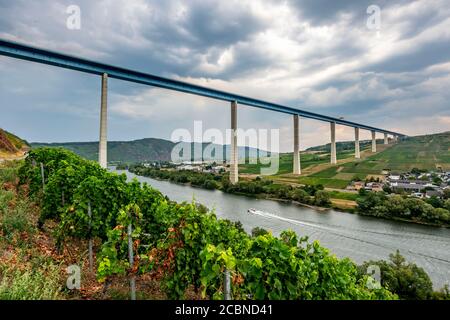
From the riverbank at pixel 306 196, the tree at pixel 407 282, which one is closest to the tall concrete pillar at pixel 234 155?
the riverbank at pixel 306 196

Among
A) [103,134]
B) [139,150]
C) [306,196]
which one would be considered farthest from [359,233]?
[139,150]

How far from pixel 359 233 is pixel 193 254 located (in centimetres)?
1677

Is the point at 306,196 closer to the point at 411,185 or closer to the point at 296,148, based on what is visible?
the point at 411,185

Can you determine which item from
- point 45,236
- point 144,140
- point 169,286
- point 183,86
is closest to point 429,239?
point 169,286

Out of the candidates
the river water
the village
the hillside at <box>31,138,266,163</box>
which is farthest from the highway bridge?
the hillside at <box>31,138,266,163</box>

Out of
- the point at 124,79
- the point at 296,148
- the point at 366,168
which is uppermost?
the point at 124,79

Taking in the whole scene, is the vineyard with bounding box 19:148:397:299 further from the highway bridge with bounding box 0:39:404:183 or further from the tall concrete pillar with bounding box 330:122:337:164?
the tall concrete pillar with bounding box 330:122:337:164

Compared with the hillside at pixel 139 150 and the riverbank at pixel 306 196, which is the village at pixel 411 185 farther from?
the hillside at pixel 139 150

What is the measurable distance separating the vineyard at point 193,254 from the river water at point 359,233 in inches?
263

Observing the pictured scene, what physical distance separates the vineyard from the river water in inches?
263

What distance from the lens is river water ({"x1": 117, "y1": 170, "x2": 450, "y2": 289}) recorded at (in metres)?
13.1

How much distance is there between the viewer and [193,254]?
10.4ft

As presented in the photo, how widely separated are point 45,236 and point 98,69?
20787 mm
